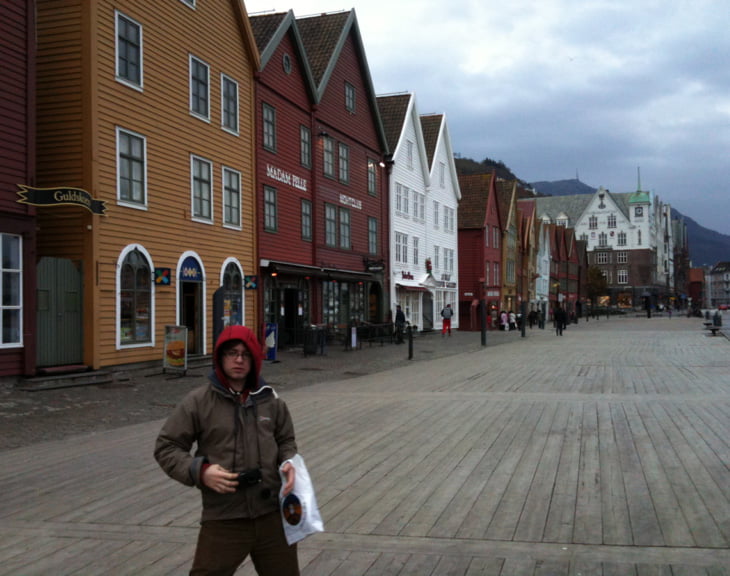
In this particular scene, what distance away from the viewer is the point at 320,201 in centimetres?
3002

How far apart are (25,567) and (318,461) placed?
3.59 meters

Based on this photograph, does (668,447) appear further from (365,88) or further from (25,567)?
(365,88)

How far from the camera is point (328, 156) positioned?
31094 mm

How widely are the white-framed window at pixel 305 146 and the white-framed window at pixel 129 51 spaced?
1003 centimetres

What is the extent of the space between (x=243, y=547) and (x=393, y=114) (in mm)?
37601

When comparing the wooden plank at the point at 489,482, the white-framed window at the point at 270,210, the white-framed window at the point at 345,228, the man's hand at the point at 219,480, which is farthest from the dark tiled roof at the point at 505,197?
the man's hand at the point at 219,480

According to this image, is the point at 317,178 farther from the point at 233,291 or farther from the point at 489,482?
the point at 489,482

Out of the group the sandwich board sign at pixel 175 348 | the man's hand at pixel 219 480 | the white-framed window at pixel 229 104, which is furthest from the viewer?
the white-framed window at pixel 229 104

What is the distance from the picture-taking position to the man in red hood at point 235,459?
11.5 ft

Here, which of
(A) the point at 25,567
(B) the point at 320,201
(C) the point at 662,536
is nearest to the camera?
(A) the point at 25,567

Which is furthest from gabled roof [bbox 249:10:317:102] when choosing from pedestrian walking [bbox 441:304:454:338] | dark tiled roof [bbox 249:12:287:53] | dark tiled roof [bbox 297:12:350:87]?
pedestrian walking [bbox 441:304:454:338]

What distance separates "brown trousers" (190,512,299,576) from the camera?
138 inches

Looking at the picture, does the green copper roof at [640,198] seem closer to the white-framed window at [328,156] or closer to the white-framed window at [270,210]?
the white-framed window at [328,156]

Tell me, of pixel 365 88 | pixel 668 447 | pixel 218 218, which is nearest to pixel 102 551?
pixel 668 447
